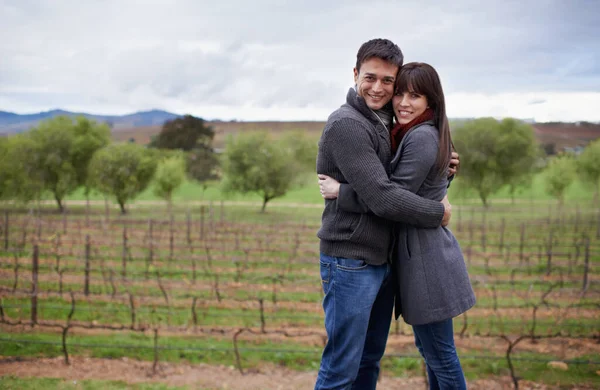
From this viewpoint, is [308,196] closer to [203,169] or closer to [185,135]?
[203,169]

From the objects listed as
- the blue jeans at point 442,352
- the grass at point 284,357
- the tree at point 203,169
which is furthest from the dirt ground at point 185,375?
the tree at point 203,169

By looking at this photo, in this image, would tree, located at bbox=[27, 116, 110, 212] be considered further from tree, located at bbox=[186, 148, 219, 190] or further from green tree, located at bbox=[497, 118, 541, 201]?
green tree, located at bbox=[497, 118, 541, 201]

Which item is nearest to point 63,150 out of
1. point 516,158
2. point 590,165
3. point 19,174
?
point 19,174

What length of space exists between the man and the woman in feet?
0.21

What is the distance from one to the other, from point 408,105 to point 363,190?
50 cm

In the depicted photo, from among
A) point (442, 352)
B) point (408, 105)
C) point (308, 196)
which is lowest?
point (308, 196)

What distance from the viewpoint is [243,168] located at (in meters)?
32.8

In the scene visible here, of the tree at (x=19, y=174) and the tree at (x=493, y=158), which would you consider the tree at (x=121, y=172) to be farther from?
the tree at (x=493, y=158)

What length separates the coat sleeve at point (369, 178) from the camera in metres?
2.34

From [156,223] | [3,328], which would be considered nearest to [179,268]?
[3,328]

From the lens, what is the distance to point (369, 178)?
2.34 metres

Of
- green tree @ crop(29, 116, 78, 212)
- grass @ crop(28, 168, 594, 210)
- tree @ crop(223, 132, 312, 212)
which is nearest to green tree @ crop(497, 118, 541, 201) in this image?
grass @ crop(28, 168, 594, 210)

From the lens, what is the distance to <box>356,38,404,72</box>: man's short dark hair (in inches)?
97.3

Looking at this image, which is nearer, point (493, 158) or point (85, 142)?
point (85, 142)
